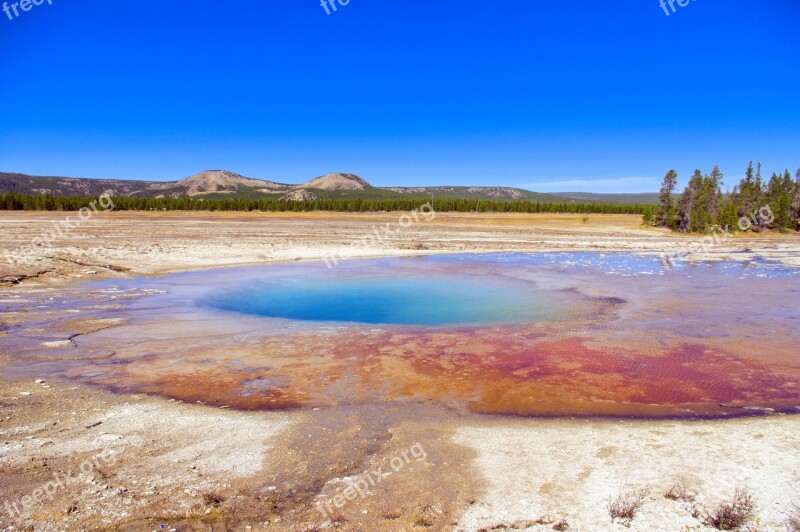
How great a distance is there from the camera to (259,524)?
13.6 ft

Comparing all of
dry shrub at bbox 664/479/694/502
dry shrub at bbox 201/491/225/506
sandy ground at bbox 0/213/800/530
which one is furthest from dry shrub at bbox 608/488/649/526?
dry shrub at bbox 201/491/225/506

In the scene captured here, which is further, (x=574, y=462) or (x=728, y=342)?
(x=728, y=342)

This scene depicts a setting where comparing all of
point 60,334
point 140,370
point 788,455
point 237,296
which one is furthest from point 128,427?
point 237,296

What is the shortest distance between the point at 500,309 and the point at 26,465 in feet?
36.1

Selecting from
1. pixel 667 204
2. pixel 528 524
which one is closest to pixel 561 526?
pixel 528 524

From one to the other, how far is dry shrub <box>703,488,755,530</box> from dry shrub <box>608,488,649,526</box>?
0.51 meters

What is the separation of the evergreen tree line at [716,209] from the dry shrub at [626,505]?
5844cm

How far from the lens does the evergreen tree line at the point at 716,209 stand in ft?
181

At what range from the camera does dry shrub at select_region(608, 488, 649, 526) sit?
425 centimetres

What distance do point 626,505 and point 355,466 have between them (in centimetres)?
254

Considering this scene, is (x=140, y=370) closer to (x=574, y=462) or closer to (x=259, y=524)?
(x=259, y=524)

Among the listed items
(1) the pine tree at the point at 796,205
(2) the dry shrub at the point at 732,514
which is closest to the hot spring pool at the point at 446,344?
(2) the dry shrub at the point at 732,514

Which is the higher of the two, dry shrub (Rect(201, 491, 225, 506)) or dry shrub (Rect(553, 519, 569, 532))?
dry shrub (Rect(201, 491, 225, 506))

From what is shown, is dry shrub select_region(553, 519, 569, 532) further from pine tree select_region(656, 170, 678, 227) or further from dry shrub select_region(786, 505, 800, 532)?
pine tree select_region(656, 170, 678, 227)
